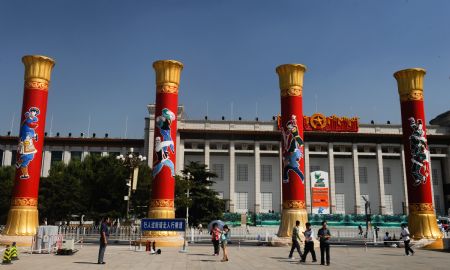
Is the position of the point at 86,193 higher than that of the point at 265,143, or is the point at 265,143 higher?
the point at 265,143

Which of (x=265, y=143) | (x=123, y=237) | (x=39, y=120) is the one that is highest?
(x=265, y=143)

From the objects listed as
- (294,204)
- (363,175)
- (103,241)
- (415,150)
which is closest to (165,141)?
(294,204)

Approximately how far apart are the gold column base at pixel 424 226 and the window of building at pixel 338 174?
47.1m

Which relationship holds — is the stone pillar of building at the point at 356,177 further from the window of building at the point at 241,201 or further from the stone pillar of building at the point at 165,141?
the stone pillar of building at the point at 165,141

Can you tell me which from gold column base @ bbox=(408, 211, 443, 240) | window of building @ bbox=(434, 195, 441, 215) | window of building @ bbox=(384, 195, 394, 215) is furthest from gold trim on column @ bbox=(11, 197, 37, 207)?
window of building @ bbox=(434, 195, 441, 215)

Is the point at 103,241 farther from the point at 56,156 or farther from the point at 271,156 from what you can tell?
the point at 56,156

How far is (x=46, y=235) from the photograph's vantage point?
2078cm

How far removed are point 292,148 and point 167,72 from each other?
10441mm

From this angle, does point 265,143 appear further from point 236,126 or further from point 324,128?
point 324,128

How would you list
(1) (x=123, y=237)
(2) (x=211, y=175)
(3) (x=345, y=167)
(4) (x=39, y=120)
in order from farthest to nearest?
(3) (x=345, y=167)
(2) (x=211, y=175)
(1) (x=123, y=237)
(4) (x=39, y=120)

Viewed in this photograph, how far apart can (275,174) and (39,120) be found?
52.4 metres

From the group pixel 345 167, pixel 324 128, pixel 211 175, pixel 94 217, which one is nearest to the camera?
pixel 94 217

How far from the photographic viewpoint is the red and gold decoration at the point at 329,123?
70.4m

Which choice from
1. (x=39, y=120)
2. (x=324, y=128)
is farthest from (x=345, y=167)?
(x=39, y=120)
